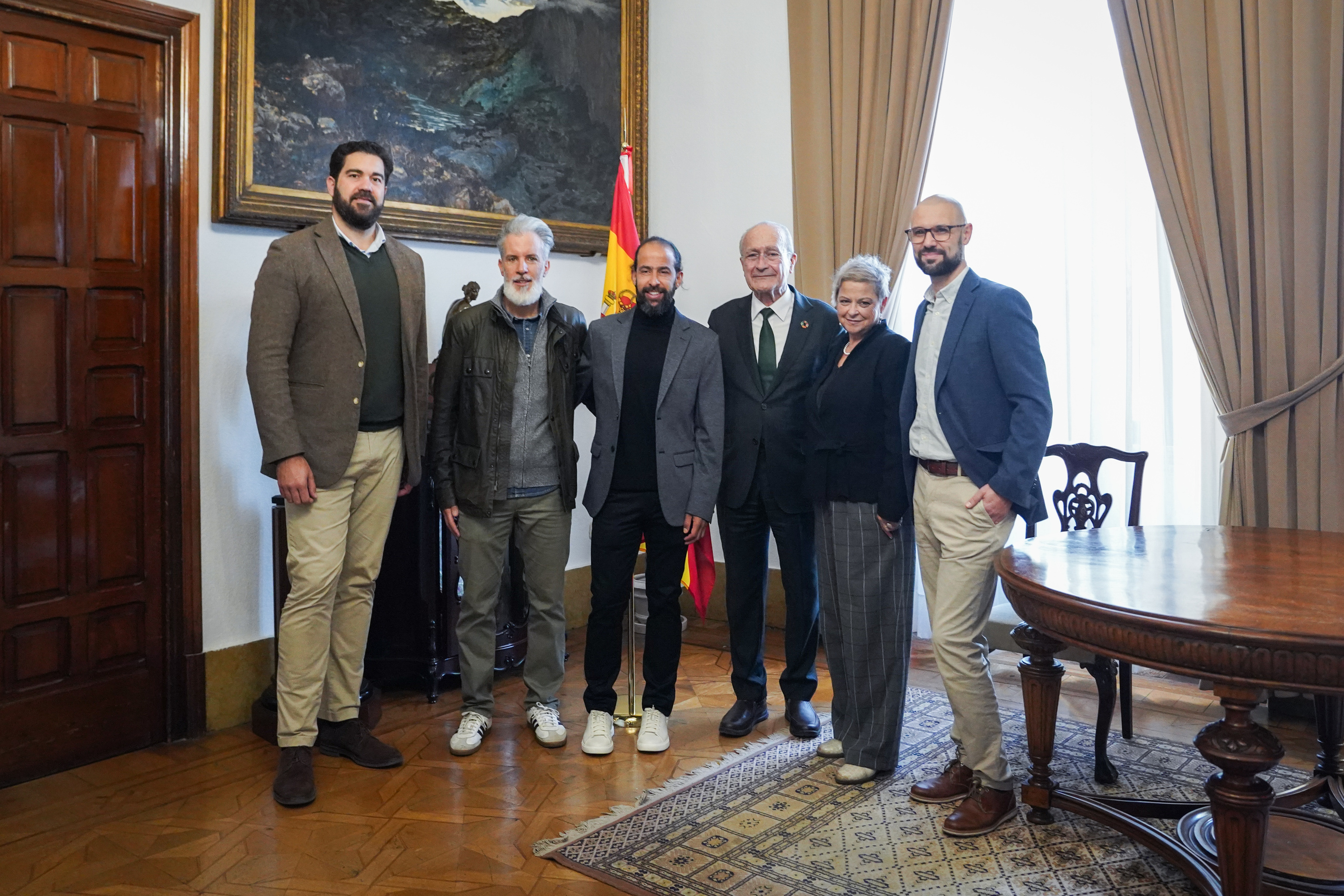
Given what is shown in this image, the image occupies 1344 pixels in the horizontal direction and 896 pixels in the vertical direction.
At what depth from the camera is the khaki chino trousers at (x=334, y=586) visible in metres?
2.98

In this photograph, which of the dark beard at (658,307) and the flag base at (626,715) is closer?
the dark beard at (658,307)

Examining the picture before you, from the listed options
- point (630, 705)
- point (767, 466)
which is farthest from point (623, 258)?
point (630, 705)

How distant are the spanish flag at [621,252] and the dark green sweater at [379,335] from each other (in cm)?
134

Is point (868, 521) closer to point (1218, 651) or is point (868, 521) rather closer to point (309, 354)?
point (1218, 651)

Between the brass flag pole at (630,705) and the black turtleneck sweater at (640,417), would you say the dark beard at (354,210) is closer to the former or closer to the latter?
the black turtleneck sweater at (640,417)

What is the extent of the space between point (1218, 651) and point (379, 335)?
2.35 meters

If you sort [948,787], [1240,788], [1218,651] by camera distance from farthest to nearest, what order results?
1. [948,787]
2. [1240,788]
3. [1218,651]

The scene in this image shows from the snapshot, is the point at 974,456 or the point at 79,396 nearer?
the point at 974,456

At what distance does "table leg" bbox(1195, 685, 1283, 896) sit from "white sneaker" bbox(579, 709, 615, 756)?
1.79m

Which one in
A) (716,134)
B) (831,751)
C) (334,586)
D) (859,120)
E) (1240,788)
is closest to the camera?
(1240,788)

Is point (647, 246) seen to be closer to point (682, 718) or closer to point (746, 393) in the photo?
point (746, 393)

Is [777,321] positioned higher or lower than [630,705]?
higher

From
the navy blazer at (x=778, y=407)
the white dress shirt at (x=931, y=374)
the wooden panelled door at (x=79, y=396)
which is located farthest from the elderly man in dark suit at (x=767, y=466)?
the wooden panelled door at (x=79, y=396)

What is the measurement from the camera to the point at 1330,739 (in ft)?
8.41
